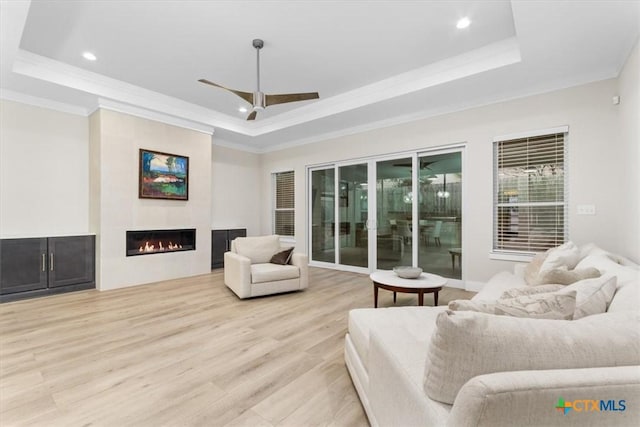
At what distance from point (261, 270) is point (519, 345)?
3476mm

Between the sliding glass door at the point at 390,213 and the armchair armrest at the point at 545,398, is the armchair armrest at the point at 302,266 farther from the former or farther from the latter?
the armchair armrest at the point at 545,398

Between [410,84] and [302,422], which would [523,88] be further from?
[302,422]

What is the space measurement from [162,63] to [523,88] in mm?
4814

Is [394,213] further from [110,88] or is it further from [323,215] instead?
[110,88]

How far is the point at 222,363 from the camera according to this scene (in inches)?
90.4

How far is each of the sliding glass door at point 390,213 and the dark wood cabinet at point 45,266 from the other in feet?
13.4

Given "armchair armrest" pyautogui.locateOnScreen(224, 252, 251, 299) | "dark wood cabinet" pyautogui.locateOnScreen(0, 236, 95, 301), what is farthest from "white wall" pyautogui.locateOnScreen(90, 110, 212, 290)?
"armchair armrest" pyautogui.locateOnScreen(224, 252, 251, 299)

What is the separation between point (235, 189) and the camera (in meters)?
7.05

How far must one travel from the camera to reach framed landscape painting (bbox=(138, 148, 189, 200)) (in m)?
4.92

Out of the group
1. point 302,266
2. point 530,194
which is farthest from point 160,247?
point 530,194

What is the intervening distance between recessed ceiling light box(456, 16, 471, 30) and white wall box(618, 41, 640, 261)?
4.86 feet

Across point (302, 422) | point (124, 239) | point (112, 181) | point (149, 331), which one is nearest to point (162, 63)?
point (112, 181)

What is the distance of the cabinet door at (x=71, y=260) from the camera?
13.7 feet

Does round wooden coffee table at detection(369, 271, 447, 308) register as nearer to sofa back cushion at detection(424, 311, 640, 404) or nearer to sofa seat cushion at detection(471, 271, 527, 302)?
sofa seat cushion at detection(471, 271, 527, 302)
